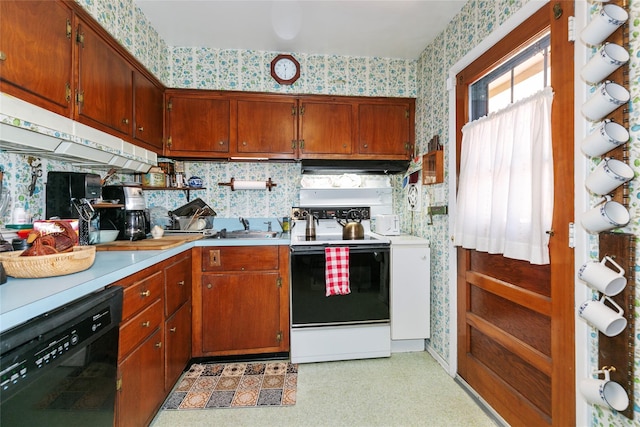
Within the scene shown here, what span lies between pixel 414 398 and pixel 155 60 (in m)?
3.19

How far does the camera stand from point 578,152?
3.88ft

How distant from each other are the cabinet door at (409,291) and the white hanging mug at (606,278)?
134 centimetres

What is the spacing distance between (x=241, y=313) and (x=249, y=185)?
3.89 feet

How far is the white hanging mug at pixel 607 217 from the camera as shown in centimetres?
98

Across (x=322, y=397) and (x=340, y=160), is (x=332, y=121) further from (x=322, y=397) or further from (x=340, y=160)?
(x=322, y=397)

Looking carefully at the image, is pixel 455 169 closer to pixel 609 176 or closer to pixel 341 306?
pixel 609 176

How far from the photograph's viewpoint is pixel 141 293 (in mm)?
1445

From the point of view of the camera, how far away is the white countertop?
2.60ft

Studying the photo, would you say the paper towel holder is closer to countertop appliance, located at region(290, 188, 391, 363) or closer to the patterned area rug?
countertop appliance, located at region(290, 188, 391, 363)

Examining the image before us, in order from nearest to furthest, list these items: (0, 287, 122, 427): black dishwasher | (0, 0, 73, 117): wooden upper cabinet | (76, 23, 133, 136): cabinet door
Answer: (0, 287, 122, 427): black dishwasher
(0, 0, 73, 117): wooden upper cabinet
(76, 23, 133, 136): cabinet door

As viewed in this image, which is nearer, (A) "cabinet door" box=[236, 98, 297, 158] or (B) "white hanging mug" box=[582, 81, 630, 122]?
(B) "white hanging mug" box=[582, 81, 630, 122]

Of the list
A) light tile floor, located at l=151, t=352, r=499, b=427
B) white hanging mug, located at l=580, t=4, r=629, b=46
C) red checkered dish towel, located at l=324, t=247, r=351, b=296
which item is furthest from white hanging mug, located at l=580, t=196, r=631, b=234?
red checkered dish towel, located at l=324, t=247, r=351, b=296

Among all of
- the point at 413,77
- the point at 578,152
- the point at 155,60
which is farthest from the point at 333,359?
the point at 155,60

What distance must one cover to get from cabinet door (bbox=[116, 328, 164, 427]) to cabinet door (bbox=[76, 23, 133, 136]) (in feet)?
4.13
